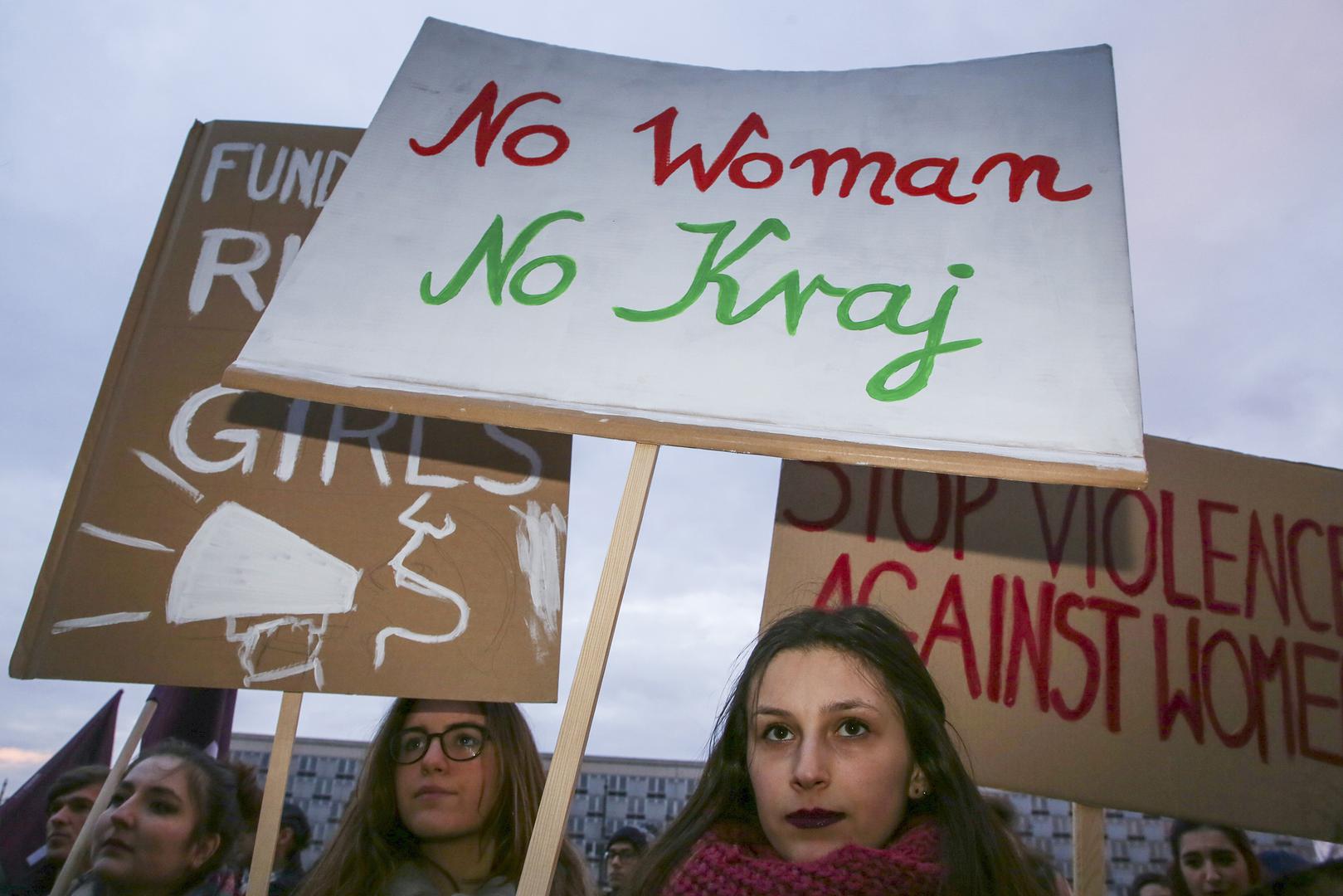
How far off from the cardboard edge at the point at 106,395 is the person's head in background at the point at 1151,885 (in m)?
3.35

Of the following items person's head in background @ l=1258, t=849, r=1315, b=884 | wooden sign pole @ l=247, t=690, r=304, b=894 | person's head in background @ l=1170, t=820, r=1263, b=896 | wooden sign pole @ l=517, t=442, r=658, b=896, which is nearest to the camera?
A: wooden sign pole @ l=517, t=442, r=658, b=896

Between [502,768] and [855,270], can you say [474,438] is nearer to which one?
[502,768]

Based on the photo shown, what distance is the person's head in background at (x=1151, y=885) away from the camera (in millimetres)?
3361

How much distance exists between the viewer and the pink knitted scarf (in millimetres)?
1280

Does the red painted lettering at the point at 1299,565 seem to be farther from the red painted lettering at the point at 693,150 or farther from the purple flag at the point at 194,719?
the purple flag at the point at 194,719

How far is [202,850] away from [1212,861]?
2.66 metres

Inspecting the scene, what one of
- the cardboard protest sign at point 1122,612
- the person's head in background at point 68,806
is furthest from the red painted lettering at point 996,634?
the person's head in background at point 68,806

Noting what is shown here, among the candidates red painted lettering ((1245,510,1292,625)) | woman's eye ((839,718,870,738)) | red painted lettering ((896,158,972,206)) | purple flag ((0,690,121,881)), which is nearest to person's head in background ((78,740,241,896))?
purple flag ((0,690,121,881))

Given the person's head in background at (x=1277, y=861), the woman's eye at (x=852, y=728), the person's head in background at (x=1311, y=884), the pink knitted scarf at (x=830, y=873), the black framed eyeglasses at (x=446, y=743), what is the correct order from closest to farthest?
the pink knitted scarf at (x=830, y=873)
the woman's eye at (x=852, y=728)
the black framed eyeglasses at (x=446, y=743)
the person's head in background at (x=1311, y=884)
the person's head in background at (x=1277, y=861)

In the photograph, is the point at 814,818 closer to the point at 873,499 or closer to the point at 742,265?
the point at 742,265

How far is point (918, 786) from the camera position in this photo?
1.51 metres

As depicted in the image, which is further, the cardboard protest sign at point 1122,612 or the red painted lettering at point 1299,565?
the red painted lettering at point 1299,565

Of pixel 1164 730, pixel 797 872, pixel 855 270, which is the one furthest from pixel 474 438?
pixel 1164 730

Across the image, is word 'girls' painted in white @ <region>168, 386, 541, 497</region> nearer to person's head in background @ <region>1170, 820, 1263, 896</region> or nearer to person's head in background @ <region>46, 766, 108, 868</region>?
person's head in background @ <region>46, 766, 108, 868</region>
